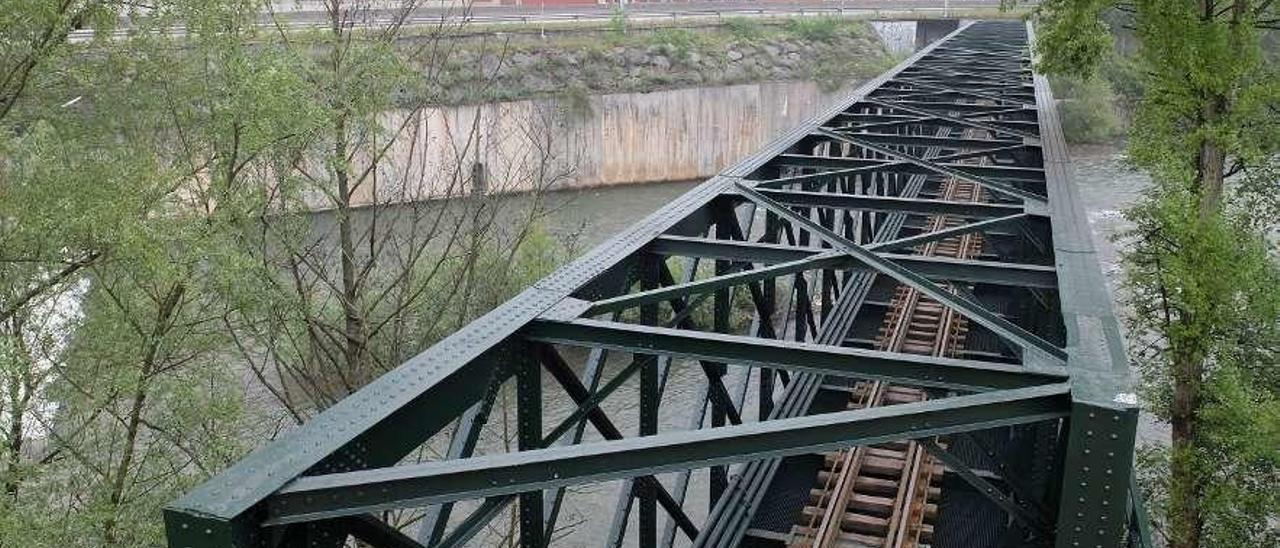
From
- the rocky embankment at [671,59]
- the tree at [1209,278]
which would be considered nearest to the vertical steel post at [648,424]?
the tree at [1209,278]

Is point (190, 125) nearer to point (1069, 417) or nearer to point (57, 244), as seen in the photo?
point (57, 244)

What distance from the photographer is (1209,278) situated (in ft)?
46.9

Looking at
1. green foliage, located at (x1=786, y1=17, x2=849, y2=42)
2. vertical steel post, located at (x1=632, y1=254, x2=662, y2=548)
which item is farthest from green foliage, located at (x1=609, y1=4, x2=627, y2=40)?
vertical steel post, located at (x1=632, y1=254, x2=662, y2=548)

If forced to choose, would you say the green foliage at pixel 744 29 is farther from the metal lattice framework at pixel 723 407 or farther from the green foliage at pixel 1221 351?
the metal lattice framework at pixel 723 407

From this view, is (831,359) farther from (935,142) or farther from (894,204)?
(935,142)

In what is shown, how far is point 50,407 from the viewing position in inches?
646

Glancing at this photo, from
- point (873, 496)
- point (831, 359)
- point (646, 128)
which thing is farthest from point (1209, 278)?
point (646, 128)

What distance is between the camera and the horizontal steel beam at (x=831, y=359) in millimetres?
5945

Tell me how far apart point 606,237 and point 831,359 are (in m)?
31.4

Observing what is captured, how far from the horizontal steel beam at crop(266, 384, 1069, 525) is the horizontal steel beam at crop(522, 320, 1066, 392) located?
31cm

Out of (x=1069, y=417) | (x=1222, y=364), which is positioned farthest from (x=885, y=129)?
(x=1069, y=417)

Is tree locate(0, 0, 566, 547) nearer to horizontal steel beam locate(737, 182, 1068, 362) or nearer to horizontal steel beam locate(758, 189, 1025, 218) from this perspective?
horizontal steel beam locate(758, 189, 1025, 218)

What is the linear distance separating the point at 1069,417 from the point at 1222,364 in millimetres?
11694

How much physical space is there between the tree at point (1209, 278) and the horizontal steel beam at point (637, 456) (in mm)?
9590
